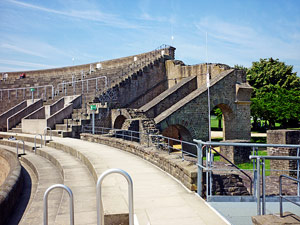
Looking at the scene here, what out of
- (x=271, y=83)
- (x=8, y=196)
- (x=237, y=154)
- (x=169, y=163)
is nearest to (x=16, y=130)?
(x=237, y=154)

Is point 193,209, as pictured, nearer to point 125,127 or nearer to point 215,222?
point 215,222

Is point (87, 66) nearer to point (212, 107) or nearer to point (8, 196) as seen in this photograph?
point (212, 107)

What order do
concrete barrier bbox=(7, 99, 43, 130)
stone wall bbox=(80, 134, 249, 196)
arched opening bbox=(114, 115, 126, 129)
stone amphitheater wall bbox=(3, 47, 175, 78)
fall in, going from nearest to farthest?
stone wall bbox=(80, 134, 249, 196), arched opening bbox=(114, 115, 126, 129), concrete barrier bbox=(7, 99, 43, 130), stone amphitheater wall bbox=(3, 47, 175, 78)

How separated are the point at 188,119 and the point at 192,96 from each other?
1803 mm

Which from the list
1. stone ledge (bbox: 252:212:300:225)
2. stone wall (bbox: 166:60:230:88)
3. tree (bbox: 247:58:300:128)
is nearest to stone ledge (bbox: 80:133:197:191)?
stone ledge (bbox: 252:212:300:225)

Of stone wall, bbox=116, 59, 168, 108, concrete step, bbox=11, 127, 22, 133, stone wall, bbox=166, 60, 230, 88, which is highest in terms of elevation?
stone wall, bbox=166, 60, 230, 88

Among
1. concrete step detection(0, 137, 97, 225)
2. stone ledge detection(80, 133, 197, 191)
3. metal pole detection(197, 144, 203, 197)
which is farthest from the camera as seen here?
stone ledge detection(80, 133, 197, 191)

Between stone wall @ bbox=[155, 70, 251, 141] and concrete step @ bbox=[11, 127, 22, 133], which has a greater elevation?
stone wall @ bbox=[155, 70, 251, 141]

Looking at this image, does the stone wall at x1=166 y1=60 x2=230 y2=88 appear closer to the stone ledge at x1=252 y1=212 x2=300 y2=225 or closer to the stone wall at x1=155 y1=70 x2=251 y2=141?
the stone wall at x1=155 y1=70 x2=251 y2=141

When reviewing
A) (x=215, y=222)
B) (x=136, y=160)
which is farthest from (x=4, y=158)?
(x=215, y=222)

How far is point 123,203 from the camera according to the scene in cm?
425

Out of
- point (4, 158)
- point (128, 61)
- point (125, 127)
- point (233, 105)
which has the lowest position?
point (4, 158)

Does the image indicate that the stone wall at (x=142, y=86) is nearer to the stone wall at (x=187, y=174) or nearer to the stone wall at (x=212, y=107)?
the stone wall at (x=212, y=107)

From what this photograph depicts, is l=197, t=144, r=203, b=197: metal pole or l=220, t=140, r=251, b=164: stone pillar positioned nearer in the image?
l=197, t=144, r=203, b=197: metal pole
